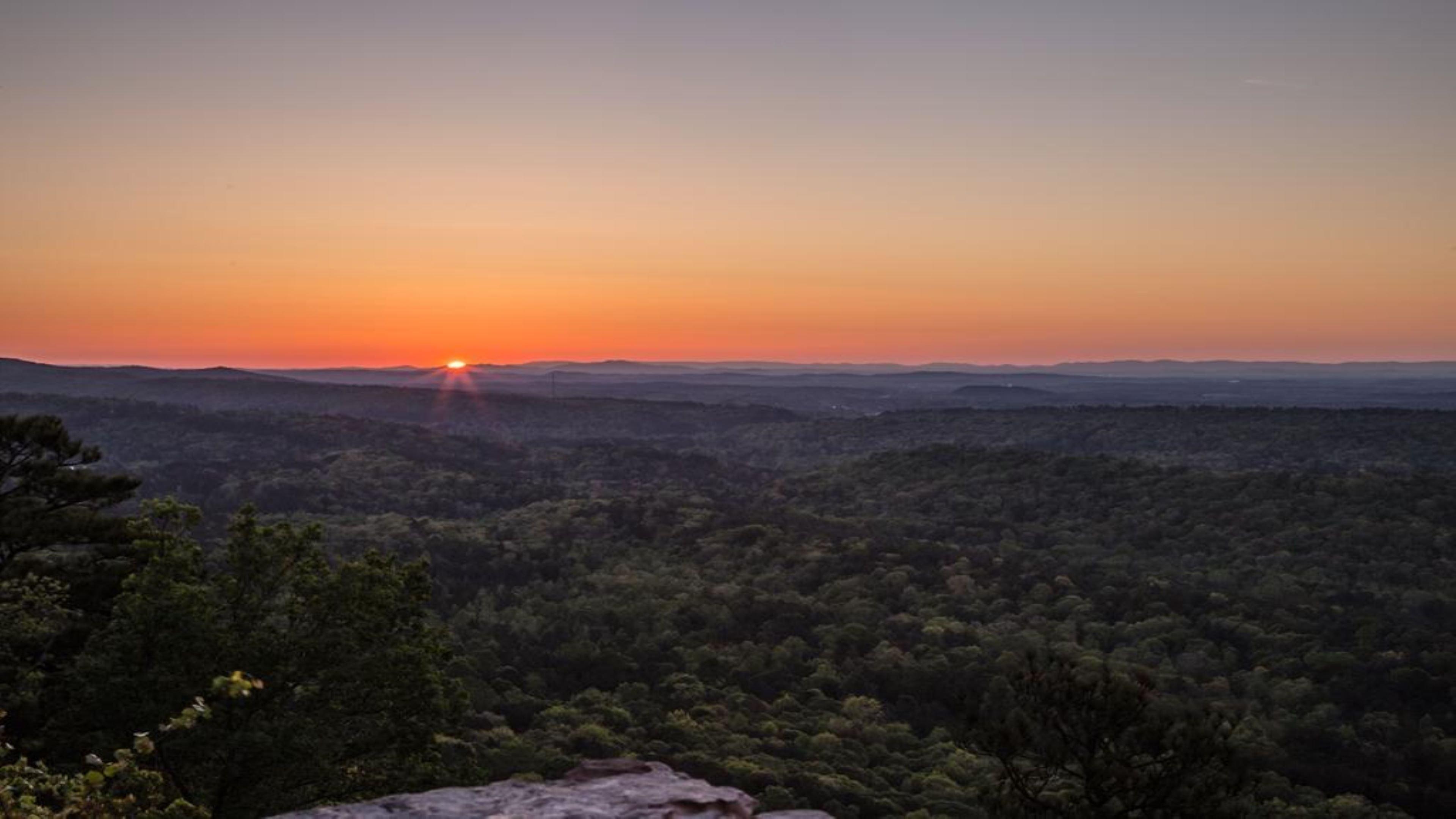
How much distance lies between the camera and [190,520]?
22.0m

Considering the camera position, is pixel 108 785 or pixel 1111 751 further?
pixel 1111 751

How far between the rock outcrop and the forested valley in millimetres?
3354

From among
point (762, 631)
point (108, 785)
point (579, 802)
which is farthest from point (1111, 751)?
point (762, 631)

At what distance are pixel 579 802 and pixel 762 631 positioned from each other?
51.1m

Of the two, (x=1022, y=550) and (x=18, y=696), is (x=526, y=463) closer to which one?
(x=1022, y=550)

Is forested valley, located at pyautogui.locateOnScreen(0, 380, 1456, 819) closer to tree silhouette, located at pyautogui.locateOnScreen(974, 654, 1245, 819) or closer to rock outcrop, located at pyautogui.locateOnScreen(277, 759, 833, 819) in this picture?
tree silhouette, located at pyautogui.locateOnScreen(974, 654, 1245, 819)

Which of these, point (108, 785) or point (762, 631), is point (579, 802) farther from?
point (762, 631)

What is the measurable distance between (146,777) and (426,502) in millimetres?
114381

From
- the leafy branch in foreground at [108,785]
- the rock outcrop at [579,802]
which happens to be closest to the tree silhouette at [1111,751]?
the rock outcrop at [579,802]

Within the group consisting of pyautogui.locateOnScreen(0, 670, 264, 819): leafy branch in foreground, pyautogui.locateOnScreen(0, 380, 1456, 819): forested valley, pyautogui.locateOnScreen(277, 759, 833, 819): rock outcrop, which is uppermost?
pyautogui.locateOnScreen(0, 670, 264, 819): leafy branch in foreground

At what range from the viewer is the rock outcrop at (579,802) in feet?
43.7

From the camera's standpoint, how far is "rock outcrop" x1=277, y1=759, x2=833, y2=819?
43.7ft

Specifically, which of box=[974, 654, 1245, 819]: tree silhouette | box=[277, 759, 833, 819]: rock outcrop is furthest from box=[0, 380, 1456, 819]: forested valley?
box=[277, 759, 833, 819]: rock outcrop

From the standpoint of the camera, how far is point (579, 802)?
46.1ft
